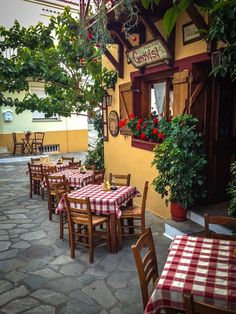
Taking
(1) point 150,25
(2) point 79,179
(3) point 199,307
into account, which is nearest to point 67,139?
(2) point 79,179

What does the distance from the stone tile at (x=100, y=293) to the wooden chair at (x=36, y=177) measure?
166 inches

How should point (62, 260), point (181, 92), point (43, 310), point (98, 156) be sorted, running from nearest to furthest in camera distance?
point (43, 310) → point (62, 260) → point (181, 92) → point (98, 156)

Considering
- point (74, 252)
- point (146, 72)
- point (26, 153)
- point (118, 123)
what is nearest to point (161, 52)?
point (146, 72)

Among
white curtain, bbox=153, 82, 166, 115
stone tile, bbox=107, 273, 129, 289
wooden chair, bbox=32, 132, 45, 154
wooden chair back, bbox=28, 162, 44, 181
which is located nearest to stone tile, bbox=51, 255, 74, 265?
stone tile, bbox=107, 273, 129, 289

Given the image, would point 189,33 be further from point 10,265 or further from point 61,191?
point 10,265

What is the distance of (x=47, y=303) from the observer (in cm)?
329

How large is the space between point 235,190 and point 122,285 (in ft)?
6.55

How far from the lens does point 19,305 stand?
10.7 ft

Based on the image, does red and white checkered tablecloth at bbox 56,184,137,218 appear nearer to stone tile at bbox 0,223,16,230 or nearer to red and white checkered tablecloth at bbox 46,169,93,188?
red and white checkered tablecloth at bbox 46,169,93,188

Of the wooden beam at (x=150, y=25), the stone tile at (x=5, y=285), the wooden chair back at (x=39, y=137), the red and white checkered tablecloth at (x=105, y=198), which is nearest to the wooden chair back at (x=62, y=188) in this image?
the red and white checkered tablecloth at (x=105, y=198)

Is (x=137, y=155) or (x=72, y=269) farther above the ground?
(x=137, y=155)

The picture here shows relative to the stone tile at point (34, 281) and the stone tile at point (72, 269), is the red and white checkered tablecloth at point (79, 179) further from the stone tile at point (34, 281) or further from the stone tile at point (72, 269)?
the stone tile at point (34, 281)

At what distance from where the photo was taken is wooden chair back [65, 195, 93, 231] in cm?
411

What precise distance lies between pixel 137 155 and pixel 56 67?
3.79 m
